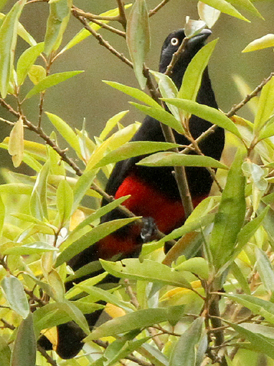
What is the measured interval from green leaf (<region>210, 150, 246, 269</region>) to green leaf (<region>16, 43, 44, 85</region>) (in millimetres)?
384

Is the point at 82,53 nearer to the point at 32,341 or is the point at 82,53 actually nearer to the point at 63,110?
the point at 63,110

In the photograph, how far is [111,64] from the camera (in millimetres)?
3412

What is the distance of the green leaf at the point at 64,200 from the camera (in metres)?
0.96

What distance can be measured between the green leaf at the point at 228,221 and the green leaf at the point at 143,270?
64mm

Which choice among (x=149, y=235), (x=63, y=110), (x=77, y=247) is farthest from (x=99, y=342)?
(x=63, y=110)

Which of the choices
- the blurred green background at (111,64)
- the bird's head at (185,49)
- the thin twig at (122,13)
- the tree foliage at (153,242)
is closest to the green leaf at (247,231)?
the tree foliage at (153,242)

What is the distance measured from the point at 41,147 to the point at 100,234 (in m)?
0.48

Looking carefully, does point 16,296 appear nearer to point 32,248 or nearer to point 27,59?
point 32,248

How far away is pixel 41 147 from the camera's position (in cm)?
139

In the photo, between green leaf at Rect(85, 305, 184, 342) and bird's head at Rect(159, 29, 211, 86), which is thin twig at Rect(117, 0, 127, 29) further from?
bird's head at Rect(159, 29, 211, 86)

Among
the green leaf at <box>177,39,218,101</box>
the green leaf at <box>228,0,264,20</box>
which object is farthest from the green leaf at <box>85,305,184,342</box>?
the green leaf at <box>228,0,264,20</box>

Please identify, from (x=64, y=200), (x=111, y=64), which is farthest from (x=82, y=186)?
(x=111, y=64)

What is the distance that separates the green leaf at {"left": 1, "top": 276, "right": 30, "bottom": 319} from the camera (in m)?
0.81

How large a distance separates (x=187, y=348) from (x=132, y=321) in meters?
0.09
